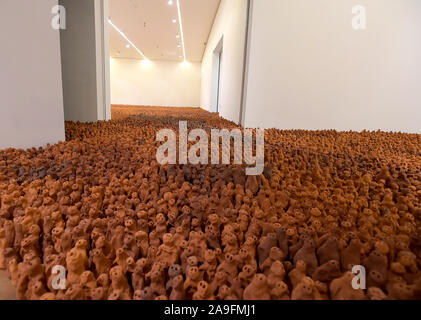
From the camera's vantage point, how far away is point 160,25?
9727 mm

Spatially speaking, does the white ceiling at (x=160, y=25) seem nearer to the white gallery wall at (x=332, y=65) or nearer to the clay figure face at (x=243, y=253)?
the white gallery wall at (x=332, y=65)

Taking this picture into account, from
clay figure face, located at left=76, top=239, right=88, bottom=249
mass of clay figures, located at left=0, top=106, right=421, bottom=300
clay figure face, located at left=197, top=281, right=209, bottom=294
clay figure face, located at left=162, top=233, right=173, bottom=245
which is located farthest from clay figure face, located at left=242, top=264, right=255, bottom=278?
clay figure face, located at left=76, top=239, right=88, bottom=249

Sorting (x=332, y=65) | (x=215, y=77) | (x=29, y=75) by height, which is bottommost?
(x=29, y=75)

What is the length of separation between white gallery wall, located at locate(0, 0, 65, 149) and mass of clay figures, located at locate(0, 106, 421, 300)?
1.82 ft

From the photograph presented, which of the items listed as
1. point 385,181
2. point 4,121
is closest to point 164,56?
point 4,121

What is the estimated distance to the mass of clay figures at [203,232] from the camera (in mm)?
705

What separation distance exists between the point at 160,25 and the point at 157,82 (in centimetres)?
720

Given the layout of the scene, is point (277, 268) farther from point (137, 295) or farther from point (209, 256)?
point (137, 295)

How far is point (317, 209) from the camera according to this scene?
1.07 meters

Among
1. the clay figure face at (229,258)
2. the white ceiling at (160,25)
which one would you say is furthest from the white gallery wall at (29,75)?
the white ceiling at (160,25)

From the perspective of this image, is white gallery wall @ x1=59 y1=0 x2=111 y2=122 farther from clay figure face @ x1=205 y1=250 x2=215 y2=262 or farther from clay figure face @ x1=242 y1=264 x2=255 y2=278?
clay figure face @ x1=242 y1=264 x2=255 y2=278

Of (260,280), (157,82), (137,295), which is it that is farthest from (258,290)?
(157,82)

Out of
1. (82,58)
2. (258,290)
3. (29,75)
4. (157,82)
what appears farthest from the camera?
(157,82)
